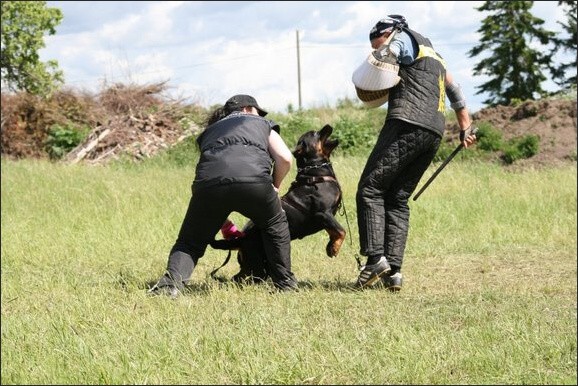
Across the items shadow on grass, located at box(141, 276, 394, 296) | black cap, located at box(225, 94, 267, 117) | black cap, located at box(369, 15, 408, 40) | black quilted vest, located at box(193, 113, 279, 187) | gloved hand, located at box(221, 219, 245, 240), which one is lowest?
shadow on grass, located at box(141, 276, 394, 296)

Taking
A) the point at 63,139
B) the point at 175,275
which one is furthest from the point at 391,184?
the point at 63,139

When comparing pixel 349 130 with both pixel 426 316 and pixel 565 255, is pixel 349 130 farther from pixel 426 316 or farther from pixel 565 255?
pixel 426 316

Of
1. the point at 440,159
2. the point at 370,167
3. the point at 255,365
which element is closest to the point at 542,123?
the point at 440,159

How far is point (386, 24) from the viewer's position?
6410mm

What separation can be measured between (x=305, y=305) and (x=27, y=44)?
21.8 m

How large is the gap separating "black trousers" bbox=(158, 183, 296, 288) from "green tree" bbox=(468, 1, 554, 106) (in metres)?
22.3

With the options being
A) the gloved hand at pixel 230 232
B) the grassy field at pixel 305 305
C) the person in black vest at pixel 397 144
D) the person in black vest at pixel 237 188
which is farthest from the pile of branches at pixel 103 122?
the person in black vest at pixel 397 144

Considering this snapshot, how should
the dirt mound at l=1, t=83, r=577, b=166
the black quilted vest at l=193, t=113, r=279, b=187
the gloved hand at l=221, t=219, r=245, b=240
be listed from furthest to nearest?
1. the dirt mound at l=1, t=83, r=577, b=166
2. the gloved hand at l=221, t=219, r=245, b=240
3. the black quilted vest at l=193, t=113, r=279, b=187

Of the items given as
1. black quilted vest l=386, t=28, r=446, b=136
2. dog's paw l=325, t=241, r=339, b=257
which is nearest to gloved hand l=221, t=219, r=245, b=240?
dog's paw l=325, t=241, r=339, b=257

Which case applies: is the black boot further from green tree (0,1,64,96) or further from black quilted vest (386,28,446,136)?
green tree (0,1,64,96)

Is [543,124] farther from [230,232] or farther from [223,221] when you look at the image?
[223,221]

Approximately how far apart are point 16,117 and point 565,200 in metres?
16.1

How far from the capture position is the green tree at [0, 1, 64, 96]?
24219mm

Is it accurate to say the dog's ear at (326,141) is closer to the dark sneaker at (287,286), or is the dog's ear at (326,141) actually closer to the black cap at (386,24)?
the black cap at (386,24)
